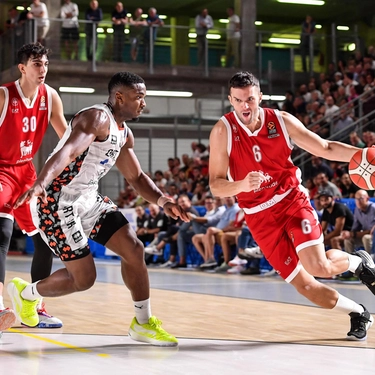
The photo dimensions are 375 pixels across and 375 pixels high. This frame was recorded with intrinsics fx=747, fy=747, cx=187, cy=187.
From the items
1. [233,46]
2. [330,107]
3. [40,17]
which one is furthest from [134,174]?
[233,46]

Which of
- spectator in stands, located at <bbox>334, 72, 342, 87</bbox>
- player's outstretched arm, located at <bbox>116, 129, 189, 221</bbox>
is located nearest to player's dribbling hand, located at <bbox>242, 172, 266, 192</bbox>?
player's outstretched arm, located at <bbox>116, 129, 189, 221</bbox>

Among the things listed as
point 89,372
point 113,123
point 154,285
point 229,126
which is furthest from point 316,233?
point 154,285

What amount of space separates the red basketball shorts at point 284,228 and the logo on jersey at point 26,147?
1.74m

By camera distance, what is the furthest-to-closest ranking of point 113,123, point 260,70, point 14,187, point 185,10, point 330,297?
point 185,10
point 260,70
point 14,187
point 330,297
point 113,123

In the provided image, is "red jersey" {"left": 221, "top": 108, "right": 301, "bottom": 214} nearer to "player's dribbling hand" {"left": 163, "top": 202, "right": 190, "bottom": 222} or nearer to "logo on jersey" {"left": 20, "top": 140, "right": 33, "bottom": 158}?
"player's dribbling hand" {"left": 163, "top": 202, "right": 190, "bottom": 222}

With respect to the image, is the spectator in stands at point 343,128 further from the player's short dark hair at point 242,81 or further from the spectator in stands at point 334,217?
the player's short dark hair at point 242,81

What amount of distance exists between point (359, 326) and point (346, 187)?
24.5 ft

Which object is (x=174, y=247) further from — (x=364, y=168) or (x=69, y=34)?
(x=364, y=168)

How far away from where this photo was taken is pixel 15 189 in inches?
214

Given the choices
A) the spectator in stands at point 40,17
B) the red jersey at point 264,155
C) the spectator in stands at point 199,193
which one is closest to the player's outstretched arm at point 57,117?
the red jersey at point 264,155

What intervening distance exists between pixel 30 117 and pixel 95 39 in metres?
13.4

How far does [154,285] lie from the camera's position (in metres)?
10.1

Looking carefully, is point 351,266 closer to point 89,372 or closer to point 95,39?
point 89,372

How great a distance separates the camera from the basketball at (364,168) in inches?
198
